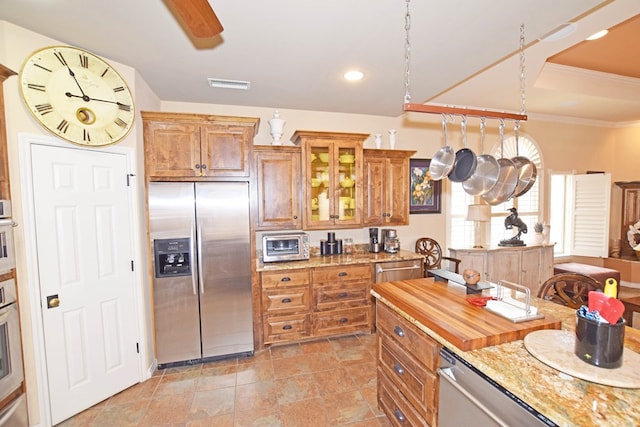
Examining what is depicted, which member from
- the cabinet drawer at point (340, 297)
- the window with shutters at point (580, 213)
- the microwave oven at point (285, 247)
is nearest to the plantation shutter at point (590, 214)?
the window with shutters at point (580, 213)

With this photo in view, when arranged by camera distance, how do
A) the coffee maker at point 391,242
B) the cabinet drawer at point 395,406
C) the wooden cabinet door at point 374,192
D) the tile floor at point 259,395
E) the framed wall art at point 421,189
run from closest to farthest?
1. the cabinet drawer at point 395,406
2. the tile floor at point 259,395
3. the wooden cabinet door at point 374,192
4. the coffee maker at point 391,242
5. the framed wall art at point 421,189

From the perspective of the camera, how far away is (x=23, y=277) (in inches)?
76.0

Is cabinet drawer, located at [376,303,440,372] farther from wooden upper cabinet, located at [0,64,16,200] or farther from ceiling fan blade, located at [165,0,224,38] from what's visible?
wooden upper cabinet, located at [0,64,16,200]

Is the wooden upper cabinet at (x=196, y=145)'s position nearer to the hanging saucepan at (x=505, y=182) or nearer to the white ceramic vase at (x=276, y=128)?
the white ceramic vase at (x=276, y=128)

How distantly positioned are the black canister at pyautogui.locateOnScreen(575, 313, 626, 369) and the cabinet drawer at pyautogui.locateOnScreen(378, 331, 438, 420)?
2.17 ft

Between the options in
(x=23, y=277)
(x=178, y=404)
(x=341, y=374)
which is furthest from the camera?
(x=341, y=374)

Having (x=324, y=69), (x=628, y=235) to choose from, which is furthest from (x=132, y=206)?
(x=628, y=235)

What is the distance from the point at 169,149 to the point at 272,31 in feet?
4.90

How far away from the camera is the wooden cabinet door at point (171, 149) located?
2.71 meters

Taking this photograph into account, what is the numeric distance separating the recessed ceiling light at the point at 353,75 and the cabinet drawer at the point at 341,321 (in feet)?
8.18

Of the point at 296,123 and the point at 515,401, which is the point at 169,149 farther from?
the point at 515,401

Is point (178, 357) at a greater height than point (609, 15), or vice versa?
point (609, 15)

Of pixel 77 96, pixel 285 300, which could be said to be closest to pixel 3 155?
pixel 77 96

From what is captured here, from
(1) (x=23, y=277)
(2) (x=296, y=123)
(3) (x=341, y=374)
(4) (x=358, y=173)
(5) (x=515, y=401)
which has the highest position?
(2) (x=296, y=123)
